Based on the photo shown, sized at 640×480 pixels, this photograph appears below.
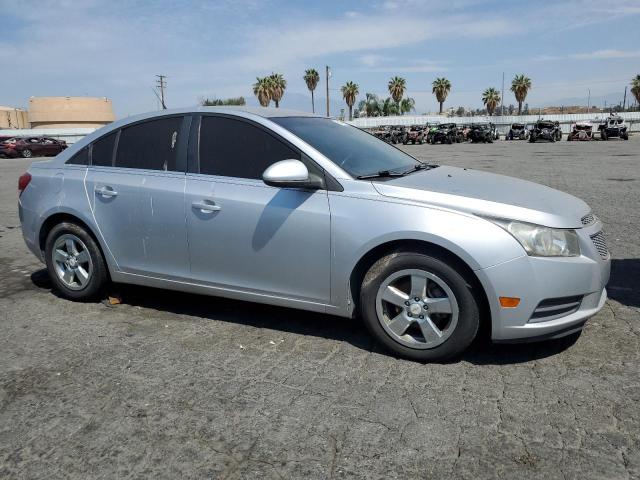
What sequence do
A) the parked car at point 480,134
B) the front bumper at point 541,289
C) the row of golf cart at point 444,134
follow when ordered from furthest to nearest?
the row of golf cart at point 444,134, the parked car at point 480,134, the front bumper at point 541,289

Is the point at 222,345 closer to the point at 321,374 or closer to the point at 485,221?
the point at 321,374

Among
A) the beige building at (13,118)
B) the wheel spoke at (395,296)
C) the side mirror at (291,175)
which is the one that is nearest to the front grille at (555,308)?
the wheel spoke at (395,296)

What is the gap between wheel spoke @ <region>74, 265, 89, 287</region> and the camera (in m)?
4.73

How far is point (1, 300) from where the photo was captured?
5020mm

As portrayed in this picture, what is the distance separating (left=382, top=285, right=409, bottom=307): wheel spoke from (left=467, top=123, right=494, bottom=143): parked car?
134 ft

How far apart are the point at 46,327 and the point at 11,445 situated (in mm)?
1736

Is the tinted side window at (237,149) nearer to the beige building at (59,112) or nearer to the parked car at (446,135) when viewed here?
the parked car at (446,135)

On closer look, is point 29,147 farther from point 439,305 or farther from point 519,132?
point 439,305

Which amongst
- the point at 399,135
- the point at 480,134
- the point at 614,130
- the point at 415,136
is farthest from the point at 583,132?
the point at 399,135

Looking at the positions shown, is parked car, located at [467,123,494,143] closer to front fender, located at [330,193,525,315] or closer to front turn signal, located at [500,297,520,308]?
front fender, located at [330,193,525,315]

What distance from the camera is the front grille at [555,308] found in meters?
3.25

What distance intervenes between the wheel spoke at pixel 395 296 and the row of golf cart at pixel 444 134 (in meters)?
38.5

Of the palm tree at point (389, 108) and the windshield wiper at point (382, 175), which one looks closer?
the windshield wiper at point (382, 175)

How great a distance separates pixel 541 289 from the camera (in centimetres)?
319
